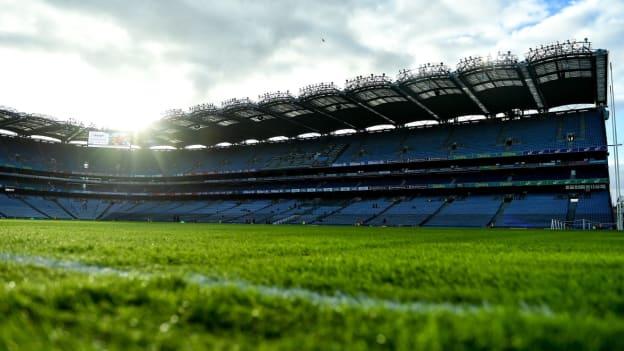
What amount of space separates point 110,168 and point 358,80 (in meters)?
54.9

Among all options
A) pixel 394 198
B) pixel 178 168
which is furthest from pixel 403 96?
pixel 178 168

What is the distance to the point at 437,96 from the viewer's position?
5084cm

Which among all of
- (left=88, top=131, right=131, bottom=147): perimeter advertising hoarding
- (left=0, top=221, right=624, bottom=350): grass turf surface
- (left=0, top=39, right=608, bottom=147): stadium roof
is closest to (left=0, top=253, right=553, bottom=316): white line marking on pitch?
(left=0, top=221, right=624, bottom=350): grass turf surface

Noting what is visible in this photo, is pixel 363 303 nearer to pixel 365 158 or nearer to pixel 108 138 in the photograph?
pixel 365 158

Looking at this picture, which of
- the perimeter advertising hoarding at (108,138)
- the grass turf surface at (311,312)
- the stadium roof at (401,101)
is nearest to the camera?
the grass turf surface at (311,312)

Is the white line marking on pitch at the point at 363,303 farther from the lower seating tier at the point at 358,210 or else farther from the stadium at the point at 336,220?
the lower seating tier at the point at 358,210

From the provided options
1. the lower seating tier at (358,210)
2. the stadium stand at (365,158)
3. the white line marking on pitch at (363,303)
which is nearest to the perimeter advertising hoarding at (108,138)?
the stadium stand at (365,158)

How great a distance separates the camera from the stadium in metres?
1.99

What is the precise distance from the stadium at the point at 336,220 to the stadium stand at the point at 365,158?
0.30 metres

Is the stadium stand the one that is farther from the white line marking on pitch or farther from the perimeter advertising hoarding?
the white line marking on pitch

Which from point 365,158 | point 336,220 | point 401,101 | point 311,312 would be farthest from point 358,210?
point 311,312

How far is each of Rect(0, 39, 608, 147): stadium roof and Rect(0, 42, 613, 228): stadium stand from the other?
22 cm

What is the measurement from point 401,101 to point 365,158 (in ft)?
A: 41.2

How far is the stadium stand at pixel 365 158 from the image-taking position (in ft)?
151
